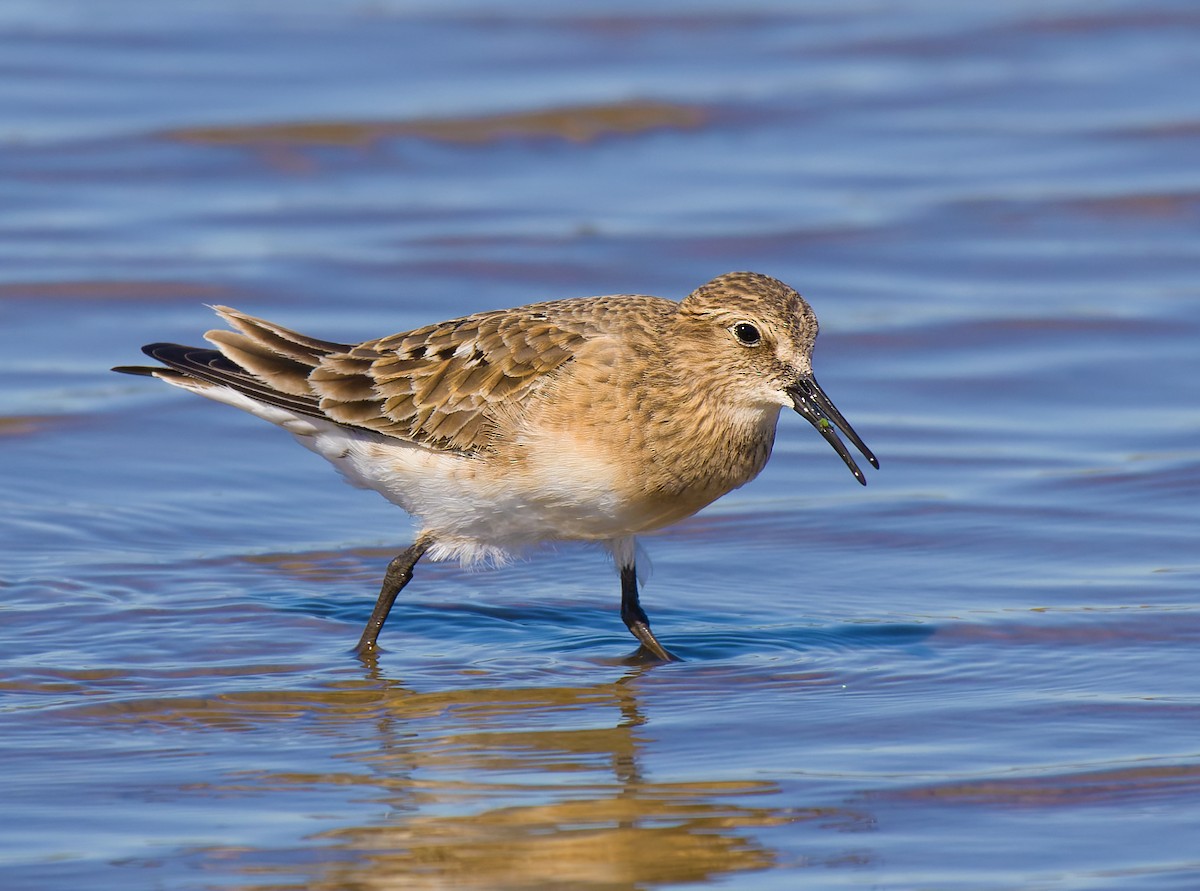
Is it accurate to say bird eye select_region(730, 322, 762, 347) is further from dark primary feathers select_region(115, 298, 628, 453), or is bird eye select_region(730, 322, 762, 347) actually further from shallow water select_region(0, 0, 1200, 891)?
shallow water select_region(0, 0, 1200, 891)

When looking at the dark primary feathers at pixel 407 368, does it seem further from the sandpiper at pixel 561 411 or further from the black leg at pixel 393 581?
the black leg at pixel 393 581

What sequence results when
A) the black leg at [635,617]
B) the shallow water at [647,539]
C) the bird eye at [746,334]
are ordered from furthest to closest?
the black leg at [635,617] < the bird eye at [746,334] < the shallow water at [647,539]

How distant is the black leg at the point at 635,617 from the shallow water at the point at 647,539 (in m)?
0.12

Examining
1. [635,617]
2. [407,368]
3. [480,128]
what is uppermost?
[480,128]

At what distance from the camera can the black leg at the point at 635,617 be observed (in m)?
8.46

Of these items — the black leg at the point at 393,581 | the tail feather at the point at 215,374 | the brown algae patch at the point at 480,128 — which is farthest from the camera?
the brown algae patch at the point at 480,128

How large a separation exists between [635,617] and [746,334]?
4.49ft

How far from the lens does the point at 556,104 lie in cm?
1858

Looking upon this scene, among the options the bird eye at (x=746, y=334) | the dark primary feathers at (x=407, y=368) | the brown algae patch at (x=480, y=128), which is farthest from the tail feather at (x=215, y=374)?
the brown algae patch at (x=480, y=128)

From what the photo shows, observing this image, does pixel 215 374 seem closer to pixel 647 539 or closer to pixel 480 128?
pixel 647 539

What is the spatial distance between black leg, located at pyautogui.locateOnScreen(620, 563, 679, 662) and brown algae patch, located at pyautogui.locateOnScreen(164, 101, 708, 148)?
9634 millimetres

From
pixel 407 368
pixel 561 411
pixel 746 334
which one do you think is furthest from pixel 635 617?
pixel 407 368

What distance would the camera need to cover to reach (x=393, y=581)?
8.78m

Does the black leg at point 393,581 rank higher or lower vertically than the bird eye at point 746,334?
lower
